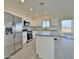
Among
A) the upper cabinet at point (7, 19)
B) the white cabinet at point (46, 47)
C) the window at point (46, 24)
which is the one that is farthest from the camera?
the window at point (46, 24)

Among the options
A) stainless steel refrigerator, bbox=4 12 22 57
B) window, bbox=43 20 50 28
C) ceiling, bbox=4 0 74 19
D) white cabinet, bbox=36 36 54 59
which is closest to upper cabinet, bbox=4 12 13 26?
stainless steel refrigerator, bbox=4 12 22 57

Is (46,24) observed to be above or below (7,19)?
above

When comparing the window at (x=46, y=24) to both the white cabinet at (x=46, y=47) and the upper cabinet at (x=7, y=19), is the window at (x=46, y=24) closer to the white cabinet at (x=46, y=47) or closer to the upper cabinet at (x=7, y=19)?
the upper cabinet at (x=7, y=19)

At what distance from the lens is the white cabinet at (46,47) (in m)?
4.17

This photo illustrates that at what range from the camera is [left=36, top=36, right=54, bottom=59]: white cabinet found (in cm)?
417

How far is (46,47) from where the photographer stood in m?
4.43

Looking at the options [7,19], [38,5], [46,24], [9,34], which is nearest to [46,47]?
[9,34]

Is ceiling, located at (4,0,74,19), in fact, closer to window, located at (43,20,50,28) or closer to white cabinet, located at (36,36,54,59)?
white cabinet, located at (36,36,54,59)

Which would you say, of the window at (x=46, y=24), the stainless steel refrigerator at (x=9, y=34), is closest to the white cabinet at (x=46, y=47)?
the stainless steel refrigerator at (x=9, y=34)

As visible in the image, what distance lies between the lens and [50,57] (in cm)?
419

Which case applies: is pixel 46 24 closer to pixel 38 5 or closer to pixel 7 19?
pixel 38 5

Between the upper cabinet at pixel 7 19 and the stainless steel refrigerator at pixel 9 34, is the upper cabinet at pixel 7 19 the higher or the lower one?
the higher one
